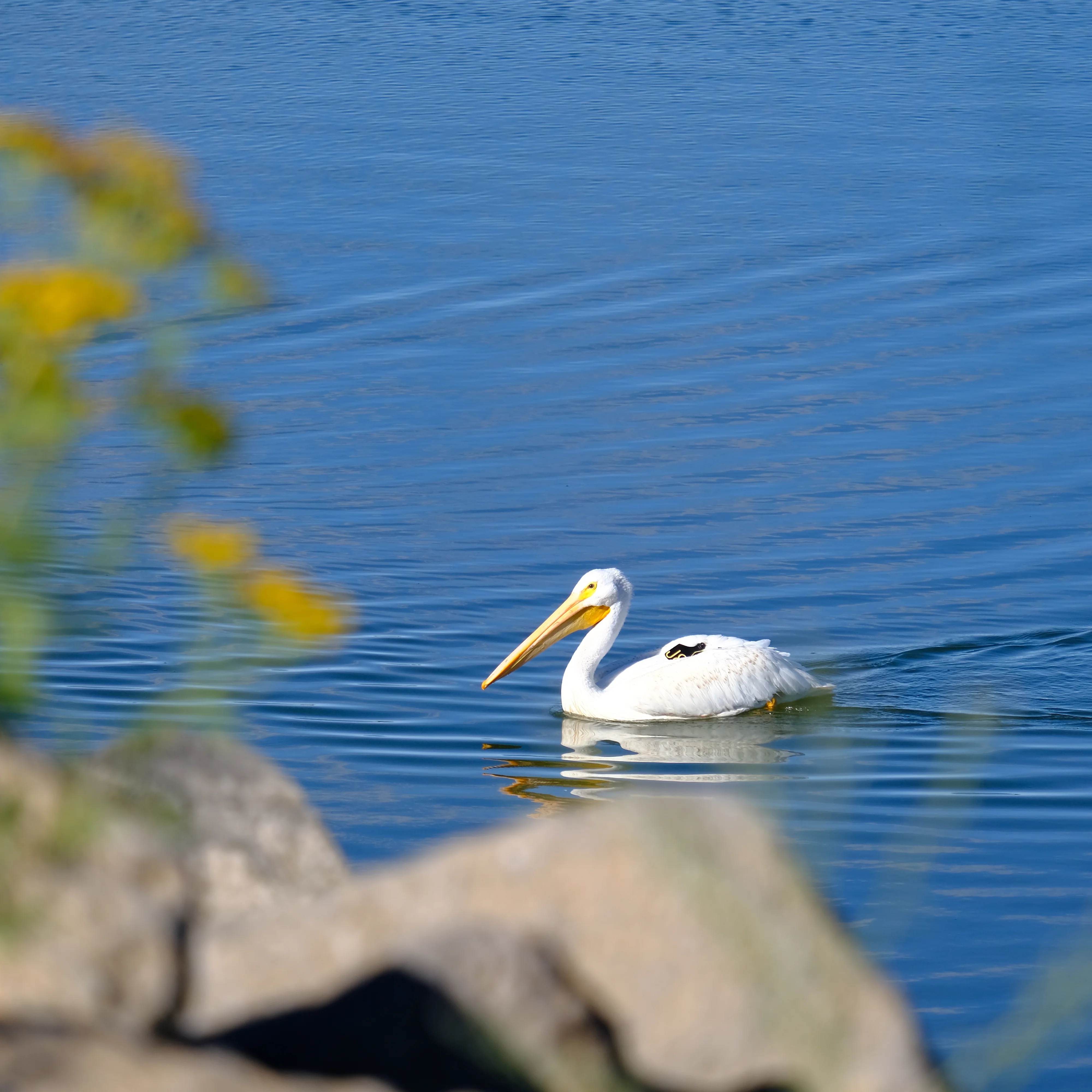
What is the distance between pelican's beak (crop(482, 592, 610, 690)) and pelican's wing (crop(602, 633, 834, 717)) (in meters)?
0.31

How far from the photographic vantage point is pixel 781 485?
1105 cm

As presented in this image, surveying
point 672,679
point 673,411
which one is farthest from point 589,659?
point 673,411

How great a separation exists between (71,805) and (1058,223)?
14806 mm

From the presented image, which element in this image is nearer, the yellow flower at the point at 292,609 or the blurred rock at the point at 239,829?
the yellow flower at the point at 292,609

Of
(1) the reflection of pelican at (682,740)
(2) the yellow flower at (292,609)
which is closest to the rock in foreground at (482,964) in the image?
(2) the yellow flower at (292,609)

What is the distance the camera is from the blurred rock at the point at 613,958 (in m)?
2.69

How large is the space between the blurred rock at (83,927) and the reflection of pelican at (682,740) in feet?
16.8

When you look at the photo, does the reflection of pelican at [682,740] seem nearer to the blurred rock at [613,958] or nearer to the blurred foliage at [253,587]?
the blurred rock at [613,958]

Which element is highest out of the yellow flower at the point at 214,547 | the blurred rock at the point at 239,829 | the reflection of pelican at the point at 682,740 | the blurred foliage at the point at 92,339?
the blurred foliage at the point at 92,339

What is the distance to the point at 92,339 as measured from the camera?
2.63m

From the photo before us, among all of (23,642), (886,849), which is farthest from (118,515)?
(886,849)

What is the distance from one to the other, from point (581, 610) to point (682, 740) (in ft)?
2.66

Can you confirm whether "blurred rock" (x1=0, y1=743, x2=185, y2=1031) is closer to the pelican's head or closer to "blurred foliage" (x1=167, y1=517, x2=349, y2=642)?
"blurred foliage" (x1=167, y1=517, x2=349, y2=642)

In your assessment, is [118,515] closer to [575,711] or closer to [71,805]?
[71,805]
